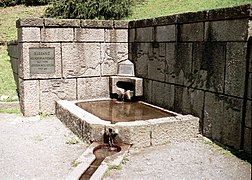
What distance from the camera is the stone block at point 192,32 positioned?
607 cm

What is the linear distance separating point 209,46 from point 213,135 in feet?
5.32

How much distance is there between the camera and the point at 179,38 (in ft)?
22.2

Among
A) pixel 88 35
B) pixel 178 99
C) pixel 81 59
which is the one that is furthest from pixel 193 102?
pixel 88 35

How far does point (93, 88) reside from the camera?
861cm

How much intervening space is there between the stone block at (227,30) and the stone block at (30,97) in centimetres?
429

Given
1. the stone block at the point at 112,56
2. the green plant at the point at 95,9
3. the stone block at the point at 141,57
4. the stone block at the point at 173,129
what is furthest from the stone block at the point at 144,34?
the green plant at the point at 95,9

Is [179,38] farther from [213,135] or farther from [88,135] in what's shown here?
[88,135]

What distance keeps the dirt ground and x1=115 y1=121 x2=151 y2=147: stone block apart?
0.14 meters

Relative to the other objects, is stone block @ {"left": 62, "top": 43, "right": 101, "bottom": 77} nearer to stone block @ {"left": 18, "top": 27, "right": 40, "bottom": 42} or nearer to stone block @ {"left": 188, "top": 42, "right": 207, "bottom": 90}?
stone block @ {"left": 18, "top": 27, "right": 40, "bottom": 42}

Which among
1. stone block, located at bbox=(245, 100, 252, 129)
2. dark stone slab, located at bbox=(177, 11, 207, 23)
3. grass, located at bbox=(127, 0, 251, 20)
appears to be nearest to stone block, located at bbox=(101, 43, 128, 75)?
dark stone slab, located at bbox=(177, 11, 207, 23)

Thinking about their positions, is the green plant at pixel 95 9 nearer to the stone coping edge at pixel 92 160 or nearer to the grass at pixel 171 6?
the grass at pixel 171 6

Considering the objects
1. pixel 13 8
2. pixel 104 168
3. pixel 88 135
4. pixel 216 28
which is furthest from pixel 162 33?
pixel 13 8

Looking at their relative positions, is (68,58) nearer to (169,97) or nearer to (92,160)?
(169,97)

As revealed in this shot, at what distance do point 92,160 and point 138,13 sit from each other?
942cm
